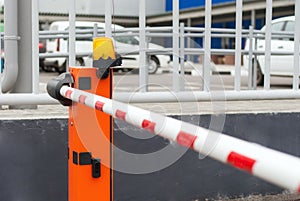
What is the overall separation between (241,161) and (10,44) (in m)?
2.81

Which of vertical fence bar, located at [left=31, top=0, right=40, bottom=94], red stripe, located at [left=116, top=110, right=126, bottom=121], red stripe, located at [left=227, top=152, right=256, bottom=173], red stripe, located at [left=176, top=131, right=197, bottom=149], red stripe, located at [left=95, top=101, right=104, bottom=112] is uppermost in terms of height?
vertical fence bar, located at [left=31, top=0, right=40, bottom=94]

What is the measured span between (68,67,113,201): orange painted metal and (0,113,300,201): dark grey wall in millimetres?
734

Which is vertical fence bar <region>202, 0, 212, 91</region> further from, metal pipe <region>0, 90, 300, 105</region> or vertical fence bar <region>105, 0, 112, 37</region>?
vertical fence bar <region>105, 0, 112, 37</region>

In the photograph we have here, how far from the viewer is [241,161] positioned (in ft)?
4.04

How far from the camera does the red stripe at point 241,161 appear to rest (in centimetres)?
120

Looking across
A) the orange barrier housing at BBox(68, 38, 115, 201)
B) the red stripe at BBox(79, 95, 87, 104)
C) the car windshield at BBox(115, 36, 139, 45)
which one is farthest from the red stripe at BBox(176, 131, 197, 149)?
the car windshield at BBox(115, 36, 139, 45)

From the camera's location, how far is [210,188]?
4016 mm

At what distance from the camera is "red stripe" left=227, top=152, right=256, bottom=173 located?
3.95 ft

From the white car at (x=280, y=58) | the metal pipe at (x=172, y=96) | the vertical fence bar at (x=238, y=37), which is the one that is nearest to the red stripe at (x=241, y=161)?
the metal pipe at (x=172, y=96)

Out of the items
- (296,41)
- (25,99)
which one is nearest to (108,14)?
(25,99)

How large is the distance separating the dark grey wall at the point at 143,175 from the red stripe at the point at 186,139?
2092mm

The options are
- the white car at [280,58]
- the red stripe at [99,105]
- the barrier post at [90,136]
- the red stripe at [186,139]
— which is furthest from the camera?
the white car at [280,58]

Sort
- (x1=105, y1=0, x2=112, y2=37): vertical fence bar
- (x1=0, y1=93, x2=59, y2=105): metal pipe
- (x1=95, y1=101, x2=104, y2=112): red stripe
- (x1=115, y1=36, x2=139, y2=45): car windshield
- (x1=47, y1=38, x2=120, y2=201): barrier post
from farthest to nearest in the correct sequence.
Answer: (x1=115, y1=36, x2=139, y2=45): car windshield
(x1=105, y1=0, x2=112, y2=37): vertical fence bar
(x1=0, y1=93, x2=59, y2=105): metal pipe
(x1=47, y1=38, x2=120, y2=201): barrier post
(x1=95, y1=101, x2=104, y2=112): red stripe

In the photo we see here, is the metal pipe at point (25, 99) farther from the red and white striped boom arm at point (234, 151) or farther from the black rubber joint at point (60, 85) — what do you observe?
the red and white striped boom arm at point (234, 151)
